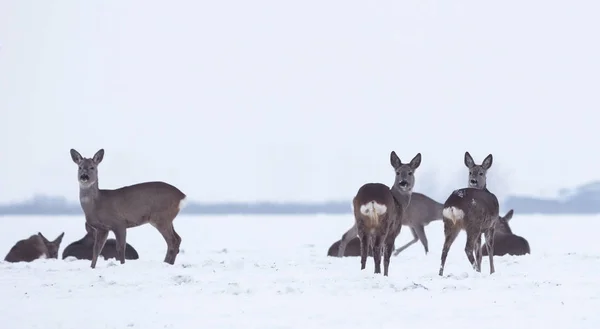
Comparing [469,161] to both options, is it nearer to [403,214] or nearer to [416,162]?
[416,162]

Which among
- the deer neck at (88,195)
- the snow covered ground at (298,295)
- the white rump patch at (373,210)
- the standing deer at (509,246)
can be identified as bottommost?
the snow covered ground at (298,295)

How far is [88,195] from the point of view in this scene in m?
17.8

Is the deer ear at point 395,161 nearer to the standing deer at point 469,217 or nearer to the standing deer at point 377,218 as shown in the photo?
the standing deer at point 377,218

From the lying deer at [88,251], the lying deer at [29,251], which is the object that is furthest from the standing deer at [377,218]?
the lying deer at [29,251]

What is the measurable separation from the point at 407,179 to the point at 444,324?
265 inches

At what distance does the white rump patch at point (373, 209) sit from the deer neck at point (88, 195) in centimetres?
606

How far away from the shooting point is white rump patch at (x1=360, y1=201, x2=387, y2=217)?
1434cm

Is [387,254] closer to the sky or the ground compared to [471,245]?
closer to the ground

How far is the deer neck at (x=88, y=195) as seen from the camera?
58.2 ft

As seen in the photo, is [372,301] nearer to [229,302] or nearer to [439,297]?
[439,297]

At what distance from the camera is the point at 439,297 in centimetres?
1148

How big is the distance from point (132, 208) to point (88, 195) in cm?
95

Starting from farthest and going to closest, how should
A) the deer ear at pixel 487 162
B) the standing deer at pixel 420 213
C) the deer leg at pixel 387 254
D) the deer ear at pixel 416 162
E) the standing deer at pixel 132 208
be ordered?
the standing deer at pixel 420 213
the standing deer at pixel 132 208
the deer ear at pixel 487 162
the deer ear at pixel 416 162
the deer leg at pixel 387 254

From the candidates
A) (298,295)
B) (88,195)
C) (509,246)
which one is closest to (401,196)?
(298,295)
